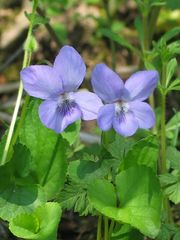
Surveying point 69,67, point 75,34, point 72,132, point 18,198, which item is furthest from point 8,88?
point 69,67

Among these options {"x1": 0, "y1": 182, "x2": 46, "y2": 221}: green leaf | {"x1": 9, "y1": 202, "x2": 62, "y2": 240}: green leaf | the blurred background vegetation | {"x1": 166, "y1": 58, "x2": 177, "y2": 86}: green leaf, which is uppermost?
the blurred background vegetation

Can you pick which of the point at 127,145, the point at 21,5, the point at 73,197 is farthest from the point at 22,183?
the point at 21,5

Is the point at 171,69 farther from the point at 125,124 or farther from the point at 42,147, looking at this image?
the point at 42,147

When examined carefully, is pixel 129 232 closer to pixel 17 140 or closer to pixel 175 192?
pixel 175 192

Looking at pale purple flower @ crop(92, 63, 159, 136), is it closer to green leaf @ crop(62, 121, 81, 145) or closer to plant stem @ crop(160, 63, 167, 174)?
plant stem @ crop(160, 63, 167, 174)

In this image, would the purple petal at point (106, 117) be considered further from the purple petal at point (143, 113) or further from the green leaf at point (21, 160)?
the green leaf at point (21, 160)

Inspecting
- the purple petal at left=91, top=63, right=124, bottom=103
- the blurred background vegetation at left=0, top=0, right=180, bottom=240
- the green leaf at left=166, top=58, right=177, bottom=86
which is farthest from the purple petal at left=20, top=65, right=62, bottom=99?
the blurred background vegetation at left=0, top=0, right=180, bottom=240
